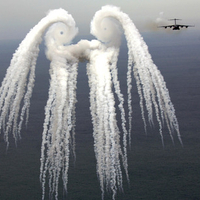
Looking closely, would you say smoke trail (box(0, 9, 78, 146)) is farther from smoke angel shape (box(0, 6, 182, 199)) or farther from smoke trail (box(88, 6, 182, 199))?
smoke trail (box(88, 6, 182, 199))

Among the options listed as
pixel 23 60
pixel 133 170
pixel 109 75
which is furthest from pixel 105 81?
pixel 133 170

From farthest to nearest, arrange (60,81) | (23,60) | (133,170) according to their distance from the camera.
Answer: (133,170)
(60,81)
(23,60)

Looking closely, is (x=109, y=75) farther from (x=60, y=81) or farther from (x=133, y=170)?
(x=133, y=170)

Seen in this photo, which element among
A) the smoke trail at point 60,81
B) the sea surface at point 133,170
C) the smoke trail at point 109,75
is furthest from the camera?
the sea surface at point 133,170

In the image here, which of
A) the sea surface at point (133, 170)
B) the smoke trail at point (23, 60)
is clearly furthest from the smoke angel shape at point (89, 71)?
the sea surface at point (133, 170)

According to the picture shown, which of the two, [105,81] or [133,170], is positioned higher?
[133,170]

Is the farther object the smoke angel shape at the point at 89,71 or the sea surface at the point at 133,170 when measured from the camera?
the sea surface at the point at 133,170

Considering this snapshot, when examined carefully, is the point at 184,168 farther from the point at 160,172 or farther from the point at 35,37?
the point at 35,37

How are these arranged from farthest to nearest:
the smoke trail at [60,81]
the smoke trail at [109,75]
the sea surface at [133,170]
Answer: the sea surface at [133,170]
the smoke trail at [60,81]
the smoke trail at [109,75]

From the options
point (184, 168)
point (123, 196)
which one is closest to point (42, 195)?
point (123, 196)

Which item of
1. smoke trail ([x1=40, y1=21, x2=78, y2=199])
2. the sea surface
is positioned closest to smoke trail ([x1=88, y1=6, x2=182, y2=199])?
smoke trail ([x1=40, y1=21, x2=78, y2=199])

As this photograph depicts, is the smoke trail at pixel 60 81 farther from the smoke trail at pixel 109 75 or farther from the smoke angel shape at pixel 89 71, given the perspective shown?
the smoke trail at pixel 109 75

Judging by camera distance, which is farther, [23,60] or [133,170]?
[133,170]
